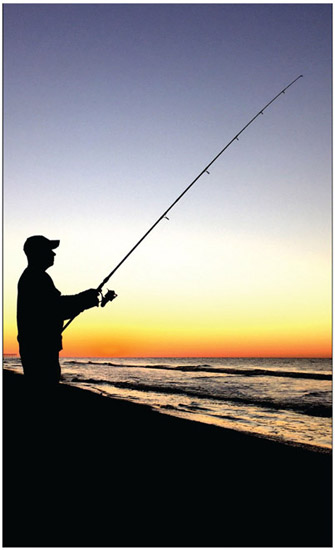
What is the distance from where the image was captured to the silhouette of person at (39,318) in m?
3.64

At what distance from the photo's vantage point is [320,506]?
329 centimetres

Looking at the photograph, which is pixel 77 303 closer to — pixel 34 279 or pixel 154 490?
pixel 34 279

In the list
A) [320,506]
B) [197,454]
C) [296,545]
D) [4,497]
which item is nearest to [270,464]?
[197,454]

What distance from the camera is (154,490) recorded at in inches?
138

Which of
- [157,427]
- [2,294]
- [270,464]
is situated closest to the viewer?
[2,294]

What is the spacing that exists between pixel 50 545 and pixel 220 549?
101cm

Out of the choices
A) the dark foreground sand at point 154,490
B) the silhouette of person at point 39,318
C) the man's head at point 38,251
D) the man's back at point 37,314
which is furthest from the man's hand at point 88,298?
the dark foreground sand at point 154,490

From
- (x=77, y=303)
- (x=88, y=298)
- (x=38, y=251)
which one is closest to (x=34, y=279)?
(x=38, y=251)

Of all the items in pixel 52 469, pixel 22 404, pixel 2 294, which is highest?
pixel 2 294

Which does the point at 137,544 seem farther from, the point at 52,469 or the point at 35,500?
the point at 52,469

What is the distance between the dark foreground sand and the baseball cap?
1290mm

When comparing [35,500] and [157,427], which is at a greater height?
[35,500]

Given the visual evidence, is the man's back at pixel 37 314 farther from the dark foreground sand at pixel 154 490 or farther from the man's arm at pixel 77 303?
the dark foreground sand at pixel 154 490

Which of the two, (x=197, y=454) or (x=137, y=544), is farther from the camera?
(x=197, y=454)
